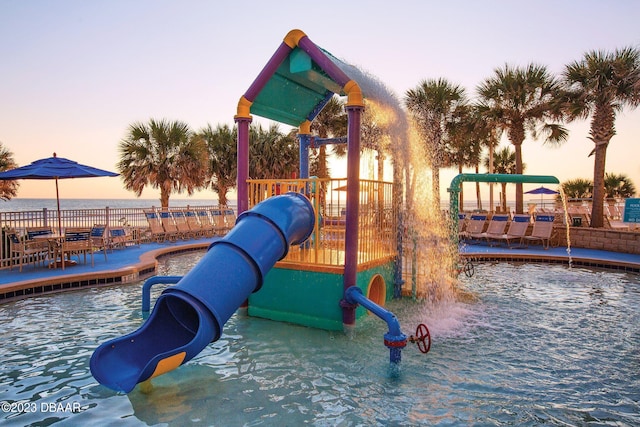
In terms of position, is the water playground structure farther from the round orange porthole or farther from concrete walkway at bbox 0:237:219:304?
concrete walkway at bbox 0:237:219:304

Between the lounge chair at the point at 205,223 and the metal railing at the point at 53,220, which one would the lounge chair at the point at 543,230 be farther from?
the metal railing at the point at 53,220

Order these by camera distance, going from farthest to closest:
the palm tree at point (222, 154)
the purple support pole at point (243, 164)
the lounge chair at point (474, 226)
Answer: the palm tree at point (222, 154)
the lounge chair at point (474, 226)
the purple support pole at point (243, 164)

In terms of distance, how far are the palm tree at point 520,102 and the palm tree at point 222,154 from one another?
1610 cm

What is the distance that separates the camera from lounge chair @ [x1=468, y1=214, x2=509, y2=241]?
16703mm

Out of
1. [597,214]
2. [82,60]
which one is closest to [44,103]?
[82,60]

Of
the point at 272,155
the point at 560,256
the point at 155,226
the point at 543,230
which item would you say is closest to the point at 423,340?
the point at 560,256

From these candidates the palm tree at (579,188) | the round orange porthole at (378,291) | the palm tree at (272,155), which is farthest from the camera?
the palm tree at (579,188)

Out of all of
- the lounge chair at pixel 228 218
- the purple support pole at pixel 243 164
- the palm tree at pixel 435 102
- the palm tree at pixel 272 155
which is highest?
the palm tree at pixel 435 102

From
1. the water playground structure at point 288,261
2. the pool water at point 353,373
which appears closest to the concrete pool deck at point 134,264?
the pool water at point 353,373

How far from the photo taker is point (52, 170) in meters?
10.8

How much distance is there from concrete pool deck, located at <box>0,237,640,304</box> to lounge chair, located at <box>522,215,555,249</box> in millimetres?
388

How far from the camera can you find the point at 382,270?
7.67 m

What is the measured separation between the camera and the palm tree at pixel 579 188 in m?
30.8

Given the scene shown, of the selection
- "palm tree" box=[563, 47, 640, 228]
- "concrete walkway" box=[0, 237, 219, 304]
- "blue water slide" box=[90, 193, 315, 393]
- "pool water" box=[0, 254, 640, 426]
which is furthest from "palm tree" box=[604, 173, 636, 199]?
"blue water slide" box=[90, 193, 315, 393]
